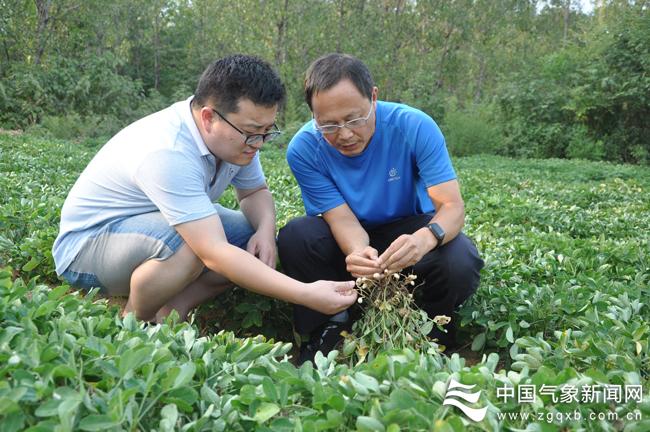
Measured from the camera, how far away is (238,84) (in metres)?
2.40

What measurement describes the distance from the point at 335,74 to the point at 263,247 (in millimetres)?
856

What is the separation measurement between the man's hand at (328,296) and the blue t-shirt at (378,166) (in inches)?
21.0

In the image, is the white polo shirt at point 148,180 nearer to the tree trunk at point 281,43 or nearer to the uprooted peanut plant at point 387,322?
the uprooted peanut plant at point 387,322

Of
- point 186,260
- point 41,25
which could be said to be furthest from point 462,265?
point 41,25

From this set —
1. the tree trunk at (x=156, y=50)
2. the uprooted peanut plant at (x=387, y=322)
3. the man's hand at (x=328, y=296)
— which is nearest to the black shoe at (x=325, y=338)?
the uprooted peanut plant at (x=387, y=322)

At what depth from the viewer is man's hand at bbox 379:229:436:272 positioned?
93.2 inches

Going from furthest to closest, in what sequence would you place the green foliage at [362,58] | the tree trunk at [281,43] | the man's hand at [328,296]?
the tree trunk at [281,43]
the green foliage at [362,58]
the man's hand at [328,296]

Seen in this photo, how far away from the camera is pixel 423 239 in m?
2.46

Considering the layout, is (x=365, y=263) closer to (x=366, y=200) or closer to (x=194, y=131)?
(x=366, y=200)

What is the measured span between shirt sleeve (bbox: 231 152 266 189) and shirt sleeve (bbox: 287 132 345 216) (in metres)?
0.30

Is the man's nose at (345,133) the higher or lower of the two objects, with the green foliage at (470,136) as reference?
higher

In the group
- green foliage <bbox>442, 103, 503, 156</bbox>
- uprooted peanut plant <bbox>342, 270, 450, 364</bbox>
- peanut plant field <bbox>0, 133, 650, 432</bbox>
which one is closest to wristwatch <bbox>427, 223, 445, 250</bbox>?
uprooted peanut plant <bbox>342, 270, 450, 364</bbox>

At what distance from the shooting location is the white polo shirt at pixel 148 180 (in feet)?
7.70

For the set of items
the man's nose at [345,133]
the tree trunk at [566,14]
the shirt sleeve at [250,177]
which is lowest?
the shirt sleeve at [250,177]
